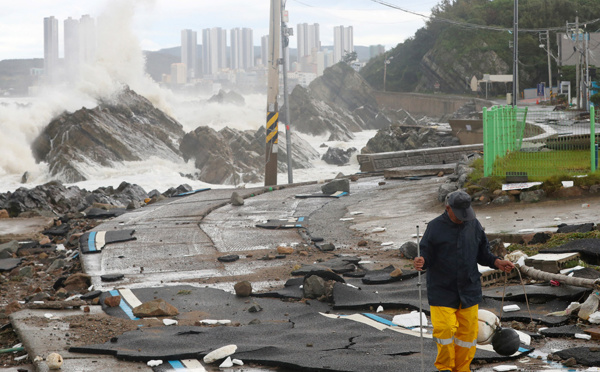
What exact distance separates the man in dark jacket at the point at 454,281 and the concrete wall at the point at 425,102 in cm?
5384

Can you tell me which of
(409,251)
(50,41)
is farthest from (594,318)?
(50,41)

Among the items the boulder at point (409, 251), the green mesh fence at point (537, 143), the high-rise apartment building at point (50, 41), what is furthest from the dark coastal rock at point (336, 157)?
the high-rise apartment building at point (50, 41)

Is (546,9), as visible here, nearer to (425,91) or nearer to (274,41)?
(425,91)

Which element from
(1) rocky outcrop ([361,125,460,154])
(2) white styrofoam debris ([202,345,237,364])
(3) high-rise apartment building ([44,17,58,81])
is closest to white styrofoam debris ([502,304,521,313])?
(2) white styrofoam debris ([202,345,237,364])

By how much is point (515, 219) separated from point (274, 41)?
11911mm

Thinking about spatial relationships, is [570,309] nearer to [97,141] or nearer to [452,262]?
[452,262]

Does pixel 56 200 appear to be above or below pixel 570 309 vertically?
below

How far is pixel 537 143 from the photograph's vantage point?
52.5 feet

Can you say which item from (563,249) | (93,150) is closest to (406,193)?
(563,249)

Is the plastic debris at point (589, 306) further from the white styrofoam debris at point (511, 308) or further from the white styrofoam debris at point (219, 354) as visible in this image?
the white styrofoam debris at point (219, 354)

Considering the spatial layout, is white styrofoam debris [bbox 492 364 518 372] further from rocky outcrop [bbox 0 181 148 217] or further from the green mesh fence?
rocky outcrop [bbox 0 181 148 217]

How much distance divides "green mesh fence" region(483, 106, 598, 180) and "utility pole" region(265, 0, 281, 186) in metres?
7.57

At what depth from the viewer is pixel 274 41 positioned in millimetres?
22438

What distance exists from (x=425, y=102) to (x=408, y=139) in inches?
1720
